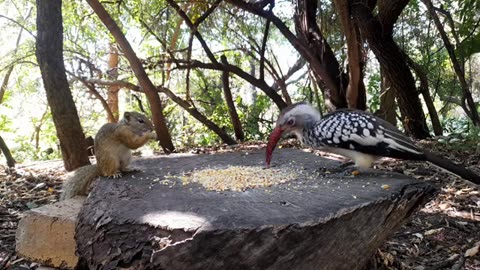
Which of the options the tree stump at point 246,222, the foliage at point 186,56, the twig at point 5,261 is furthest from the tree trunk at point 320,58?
the twig at point 5,261

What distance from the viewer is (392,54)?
5973mm

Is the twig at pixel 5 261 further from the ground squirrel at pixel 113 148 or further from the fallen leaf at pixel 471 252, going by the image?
the fallen leaf at pixel 471 252

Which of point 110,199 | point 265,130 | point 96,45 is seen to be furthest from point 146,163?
point 96,45

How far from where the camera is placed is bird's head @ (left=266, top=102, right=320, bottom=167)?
2.90 metres

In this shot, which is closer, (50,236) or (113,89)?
(50,236)

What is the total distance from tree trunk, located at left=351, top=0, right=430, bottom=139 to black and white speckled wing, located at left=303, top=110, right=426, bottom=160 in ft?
9.82

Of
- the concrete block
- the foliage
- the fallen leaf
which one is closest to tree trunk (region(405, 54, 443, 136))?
the foliage

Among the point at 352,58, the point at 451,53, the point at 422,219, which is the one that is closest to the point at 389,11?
the point at 352,58

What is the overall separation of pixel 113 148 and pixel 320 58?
3.88 m

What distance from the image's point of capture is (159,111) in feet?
21.2

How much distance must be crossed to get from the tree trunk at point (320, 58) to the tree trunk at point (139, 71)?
201cm

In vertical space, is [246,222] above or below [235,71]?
below

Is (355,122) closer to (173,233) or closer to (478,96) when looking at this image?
(173,233)

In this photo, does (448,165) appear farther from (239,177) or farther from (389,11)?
(389,11)
